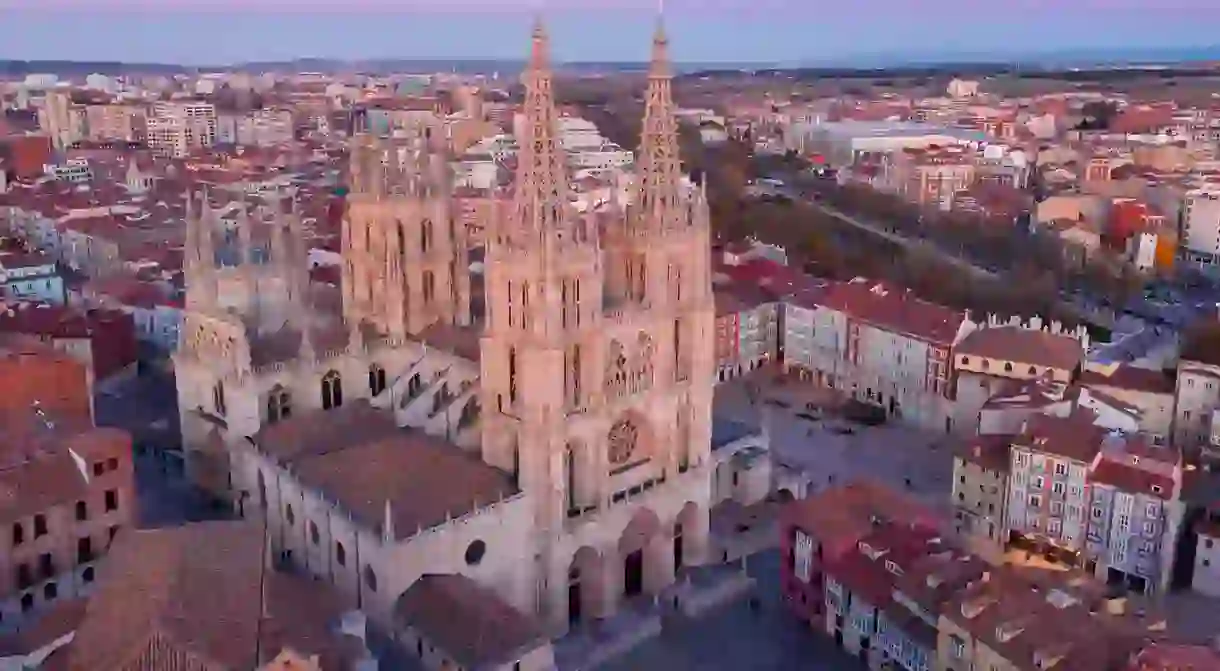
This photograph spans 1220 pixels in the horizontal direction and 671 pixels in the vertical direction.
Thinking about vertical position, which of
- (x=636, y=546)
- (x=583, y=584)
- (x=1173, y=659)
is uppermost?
(x=1173, y=659)

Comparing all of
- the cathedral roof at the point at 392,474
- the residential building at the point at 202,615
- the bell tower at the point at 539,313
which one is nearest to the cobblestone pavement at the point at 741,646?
the bell tower at the point at 539,313

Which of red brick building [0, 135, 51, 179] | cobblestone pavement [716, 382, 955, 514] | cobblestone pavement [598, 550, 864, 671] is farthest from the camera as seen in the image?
red brick building [0, 135, 51, 179]

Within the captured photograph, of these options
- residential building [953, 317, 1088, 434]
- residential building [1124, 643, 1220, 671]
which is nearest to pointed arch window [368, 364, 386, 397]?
residential building [1124, 643, 1220, 671]

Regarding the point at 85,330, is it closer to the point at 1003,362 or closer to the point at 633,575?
the point at 633,575

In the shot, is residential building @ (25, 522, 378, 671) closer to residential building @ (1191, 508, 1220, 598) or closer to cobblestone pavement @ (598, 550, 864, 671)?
cobblestone pavement @ (598, 550, 864, 671)

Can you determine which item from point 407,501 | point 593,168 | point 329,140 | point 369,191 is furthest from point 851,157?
point 407,501

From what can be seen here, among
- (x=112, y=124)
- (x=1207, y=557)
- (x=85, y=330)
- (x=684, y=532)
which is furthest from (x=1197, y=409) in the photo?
(x=112, y=124)

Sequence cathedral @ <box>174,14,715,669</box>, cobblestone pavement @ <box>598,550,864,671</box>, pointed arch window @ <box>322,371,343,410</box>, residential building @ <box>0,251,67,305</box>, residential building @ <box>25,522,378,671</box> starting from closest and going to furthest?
1. residential building @ <box>25,522,378,671</box>
2. cathedral @ <box>174,14,715,669</box>
3. cobblestone pavement @ <box>598,550,864,671</box>
4. pointed arch window @ <box>322,371,343,410</box>
5. residential building @ <box>0,251,67,305</box>

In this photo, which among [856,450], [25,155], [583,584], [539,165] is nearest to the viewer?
[539,165]
